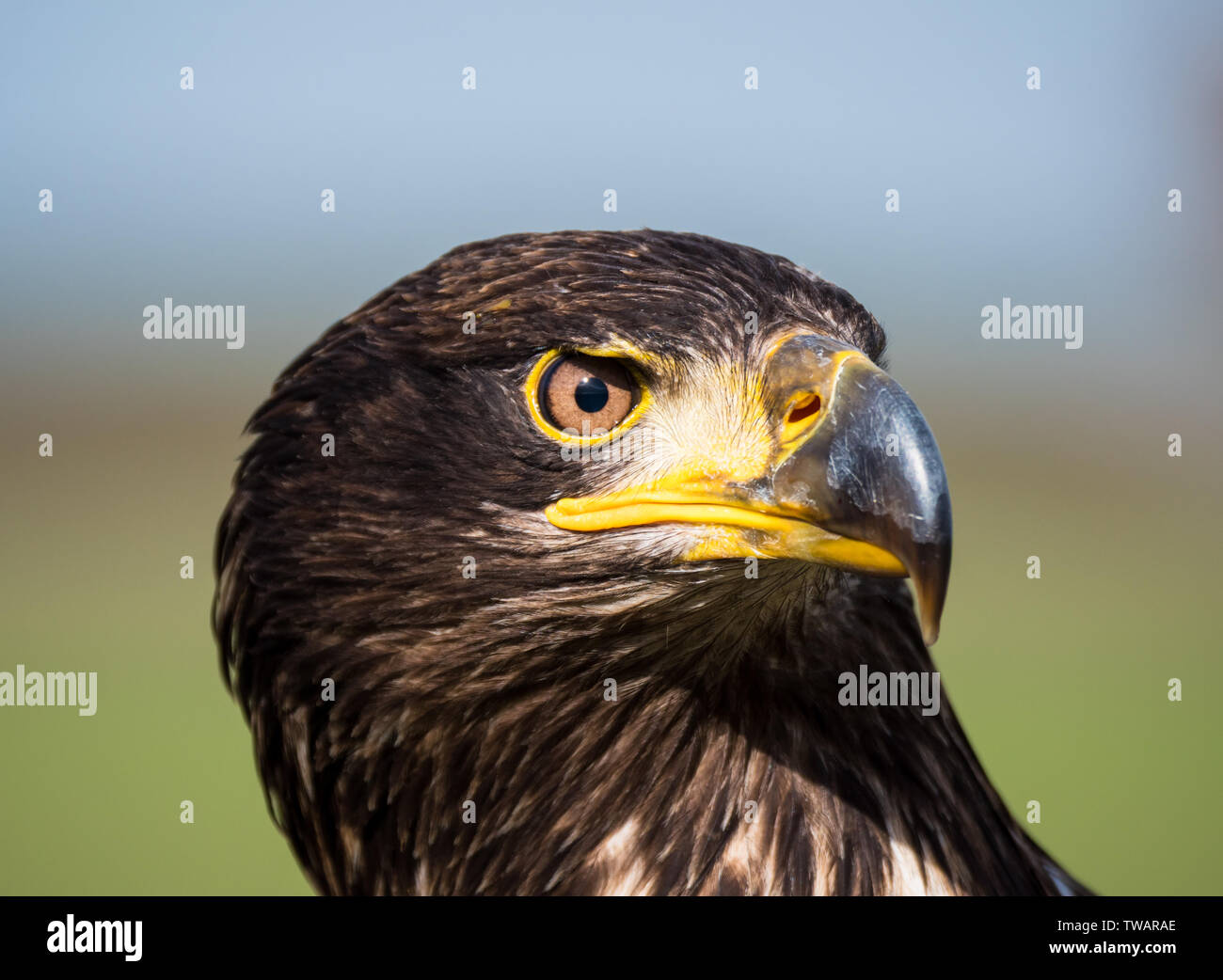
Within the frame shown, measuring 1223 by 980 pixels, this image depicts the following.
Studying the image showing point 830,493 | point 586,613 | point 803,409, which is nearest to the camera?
point 830,493

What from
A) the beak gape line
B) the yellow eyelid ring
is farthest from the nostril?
the yellow eyelid ring

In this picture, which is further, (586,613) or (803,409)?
(586,613)

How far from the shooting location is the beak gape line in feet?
6.77

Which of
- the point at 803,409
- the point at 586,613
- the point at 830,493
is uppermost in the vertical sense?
the point at 803,409

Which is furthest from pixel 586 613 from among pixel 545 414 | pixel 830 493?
pixel 830 493

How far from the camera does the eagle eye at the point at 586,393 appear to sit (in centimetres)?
245

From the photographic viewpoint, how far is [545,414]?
8.07 ft

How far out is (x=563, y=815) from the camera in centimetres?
256

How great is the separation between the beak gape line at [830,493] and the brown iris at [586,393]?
0.18 m

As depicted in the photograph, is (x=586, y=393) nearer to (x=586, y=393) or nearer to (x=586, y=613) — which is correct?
(x=586, y=393)

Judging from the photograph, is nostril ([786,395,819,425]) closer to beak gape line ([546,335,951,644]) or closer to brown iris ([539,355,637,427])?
beak gape line ([546,335,951,644])

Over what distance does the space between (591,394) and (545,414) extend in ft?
0.37

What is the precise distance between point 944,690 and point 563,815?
947 mm
